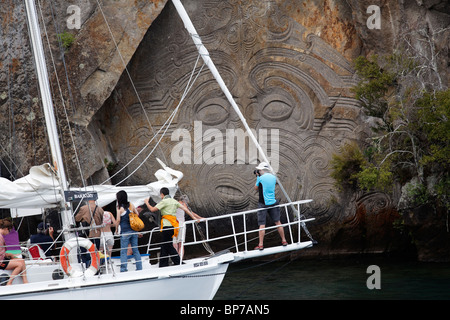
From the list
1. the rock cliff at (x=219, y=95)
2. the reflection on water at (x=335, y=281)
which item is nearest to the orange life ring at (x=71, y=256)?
the reflection on water at (x=335, y=281)

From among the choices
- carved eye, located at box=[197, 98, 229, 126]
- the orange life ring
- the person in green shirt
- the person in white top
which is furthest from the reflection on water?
carved eye, located at box=[197, 98, 229, 126]

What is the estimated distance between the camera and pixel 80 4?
787 inches

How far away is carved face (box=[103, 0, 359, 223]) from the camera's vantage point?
68.0 ft

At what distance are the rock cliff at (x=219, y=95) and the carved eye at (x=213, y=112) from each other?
3 cm

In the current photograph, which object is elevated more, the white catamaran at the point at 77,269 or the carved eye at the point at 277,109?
the carved eye at the point at 277,109

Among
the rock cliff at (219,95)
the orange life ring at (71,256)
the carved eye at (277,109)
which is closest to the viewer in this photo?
the orange life ring at (71,256)

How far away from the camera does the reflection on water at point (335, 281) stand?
15578 millimetres

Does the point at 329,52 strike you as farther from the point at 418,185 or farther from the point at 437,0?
the point at 418,185

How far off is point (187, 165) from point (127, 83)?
113 inches

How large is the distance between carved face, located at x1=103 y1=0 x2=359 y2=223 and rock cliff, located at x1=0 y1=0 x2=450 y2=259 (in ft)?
0.09
